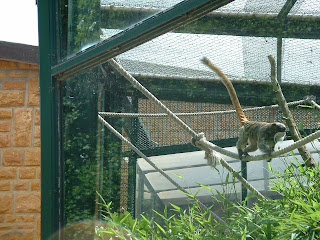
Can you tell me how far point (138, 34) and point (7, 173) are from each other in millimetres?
2673

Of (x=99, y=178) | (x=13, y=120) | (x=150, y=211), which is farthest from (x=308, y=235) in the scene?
(x=13, y=120)

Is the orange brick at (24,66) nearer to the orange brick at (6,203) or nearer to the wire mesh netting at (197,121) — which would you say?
the orange brick at (6,203)

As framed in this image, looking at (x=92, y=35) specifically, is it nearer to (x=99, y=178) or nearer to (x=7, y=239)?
(x=99, y=178)

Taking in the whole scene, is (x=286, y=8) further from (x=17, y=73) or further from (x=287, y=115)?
(x=17, y=73)

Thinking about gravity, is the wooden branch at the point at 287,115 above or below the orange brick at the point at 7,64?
below

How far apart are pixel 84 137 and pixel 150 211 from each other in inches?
23.0

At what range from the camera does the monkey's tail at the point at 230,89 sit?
5.49 feet

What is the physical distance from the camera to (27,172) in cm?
341

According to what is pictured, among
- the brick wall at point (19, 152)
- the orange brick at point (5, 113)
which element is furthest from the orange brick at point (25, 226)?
the orange brick at point (5, 113)

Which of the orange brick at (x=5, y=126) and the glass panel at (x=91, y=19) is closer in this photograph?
the glass panel at (x=91, y=19)

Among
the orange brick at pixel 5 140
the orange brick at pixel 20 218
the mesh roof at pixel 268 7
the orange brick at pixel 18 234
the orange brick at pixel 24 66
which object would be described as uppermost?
the mesh roof at pixel 268 7

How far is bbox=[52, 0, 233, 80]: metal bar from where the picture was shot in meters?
1.06

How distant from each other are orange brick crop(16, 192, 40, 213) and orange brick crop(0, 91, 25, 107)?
777mm

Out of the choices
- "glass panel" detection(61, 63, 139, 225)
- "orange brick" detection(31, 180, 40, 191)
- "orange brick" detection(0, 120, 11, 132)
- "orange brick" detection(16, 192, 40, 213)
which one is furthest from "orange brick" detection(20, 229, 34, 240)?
"glass panel" detection(61, 63, 139, 225)
